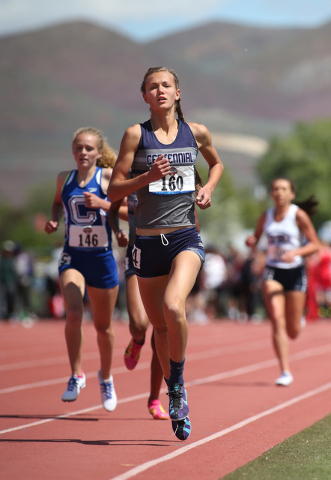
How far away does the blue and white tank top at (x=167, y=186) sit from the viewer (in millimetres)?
5035

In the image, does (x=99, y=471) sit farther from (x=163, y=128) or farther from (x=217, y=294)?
(x=217, y=294)

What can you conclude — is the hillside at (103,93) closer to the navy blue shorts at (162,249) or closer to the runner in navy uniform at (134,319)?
the runner in navy uniform at (134,319)

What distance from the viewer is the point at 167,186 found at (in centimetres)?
502

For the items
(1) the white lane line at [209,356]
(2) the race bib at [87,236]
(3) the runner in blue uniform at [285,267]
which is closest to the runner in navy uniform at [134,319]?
(2) the race bib at [87,236]

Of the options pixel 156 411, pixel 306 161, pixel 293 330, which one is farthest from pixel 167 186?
pixel 306 161

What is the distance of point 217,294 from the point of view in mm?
22625

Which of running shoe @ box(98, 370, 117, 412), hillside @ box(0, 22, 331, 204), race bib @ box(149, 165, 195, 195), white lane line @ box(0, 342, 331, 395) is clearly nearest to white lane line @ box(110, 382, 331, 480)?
running shoe @ box(98, 370, 117, 412)

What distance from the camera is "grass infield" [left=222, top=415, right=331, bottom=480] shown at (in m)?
4.18

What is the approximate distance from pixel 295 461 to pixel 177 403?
0.77 m

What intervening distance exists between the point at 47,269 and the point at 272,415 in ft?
55.4

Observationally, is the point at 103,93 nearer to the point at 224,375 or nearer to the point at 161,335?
the point at 224,375

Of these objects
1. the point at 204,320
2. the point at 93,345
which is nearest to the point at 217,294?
the point at 204,320

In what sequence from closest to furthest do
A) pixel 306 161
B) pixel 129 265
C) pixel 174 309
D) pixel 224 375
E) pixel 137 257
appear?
1. pixel 174 309
2. pixel 137 257
3. pixel 129 265
4. pixel 224 375
5. pixel 306 161

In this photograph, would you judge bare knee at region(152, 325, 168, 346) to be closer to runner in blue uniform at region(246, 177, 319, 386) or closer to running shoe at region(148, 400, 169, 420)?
running shoe at region(148, 400, 169, 420)
